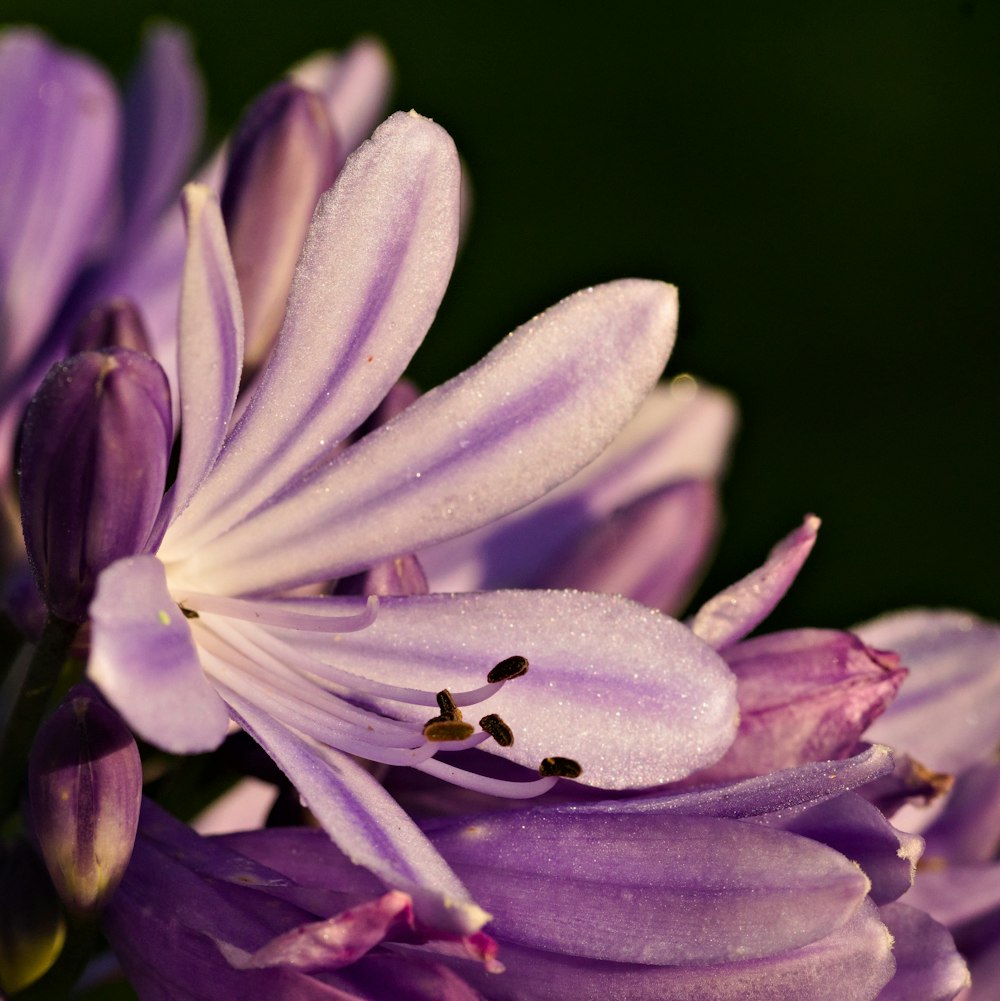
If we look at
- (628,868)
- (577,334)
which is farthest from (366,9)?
(628,868)

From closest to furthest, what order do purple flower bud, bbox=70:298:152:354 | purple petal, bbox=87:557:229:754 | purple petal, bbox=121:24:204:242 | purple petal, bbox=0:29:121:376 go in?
purple petal, bbox=87:557:229:754 < purple flower bud, bbox=70:298:152:354 < purple petal, bbox=0:29:121:376 < purple petal, bbox=121:24:204:242

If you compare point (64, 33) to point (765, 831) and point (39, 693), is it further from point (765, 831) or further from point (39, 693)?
point (765, 831)

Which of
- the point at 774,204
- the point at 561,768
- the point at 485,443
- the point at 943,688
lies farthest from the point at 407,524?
the point at 774,204

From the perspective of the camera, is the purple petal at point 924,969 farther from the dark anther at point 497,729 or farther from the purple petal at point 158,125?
the purple petal at point 158,125

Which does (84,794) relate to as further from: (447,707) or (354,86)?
(354,86)

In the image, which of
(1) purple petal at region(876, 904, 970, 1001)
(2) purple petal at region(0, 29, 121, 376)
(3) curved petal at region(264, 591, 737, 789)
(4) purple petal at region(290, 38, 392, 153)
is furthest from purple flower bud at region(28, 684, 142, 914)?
(4) purple petal at region(290, 38, 392, 153)

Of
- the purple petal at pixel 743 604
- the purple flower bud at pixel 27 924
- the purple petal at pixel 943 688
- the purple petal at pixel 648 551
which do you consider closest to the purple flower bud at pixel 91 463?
the purple flower bud at pixel 27 924

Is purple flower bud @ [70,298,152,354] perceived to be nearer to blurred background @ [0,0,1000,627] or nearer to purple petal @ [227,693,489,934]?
purple petal @ [227,693,489,934]
